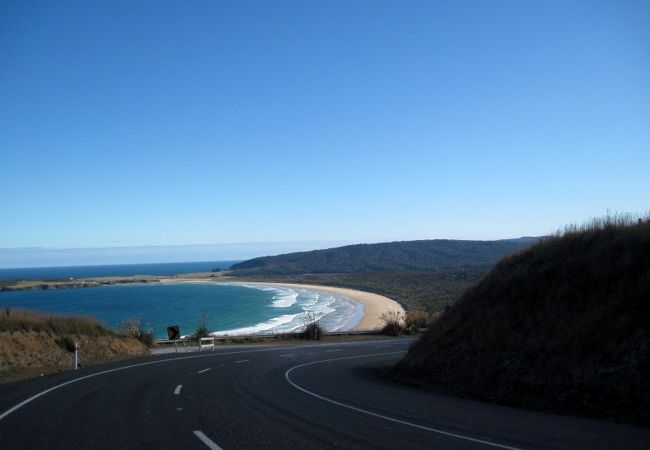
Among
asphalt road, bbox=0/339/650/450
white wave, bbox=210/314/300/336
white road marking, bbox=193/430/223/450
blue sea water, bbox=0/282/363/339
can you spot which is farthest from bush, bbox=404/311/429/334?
white road marking, bbox=193/430/223/450

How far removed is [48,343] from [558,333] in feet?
65.2

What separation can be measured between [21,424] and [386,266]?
191571mm

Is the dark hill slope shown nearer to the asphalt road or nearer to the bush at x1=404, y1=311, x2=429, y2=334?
the asphalt road

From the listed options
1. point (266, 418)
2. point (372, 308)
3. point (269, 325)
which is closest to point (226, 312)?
point (269, 325)

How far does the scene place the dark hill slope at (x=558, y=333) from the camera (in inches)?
416

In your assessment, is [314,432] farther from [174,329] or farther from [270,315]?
[270,315]

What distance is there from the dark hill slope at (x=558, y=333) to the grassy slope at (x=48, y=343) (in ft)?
43.2


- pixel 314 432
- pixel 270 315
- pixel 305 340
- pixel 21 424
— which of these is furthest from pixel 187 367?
pixel 270 315

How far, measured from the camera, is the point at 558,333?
1262cm

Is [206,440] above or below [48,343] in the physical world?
above

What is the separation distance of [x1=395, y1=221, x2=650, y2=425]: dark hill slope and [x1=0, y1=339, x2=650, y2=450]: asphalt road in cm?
95

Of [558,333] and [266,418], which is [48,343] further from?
[558,333]

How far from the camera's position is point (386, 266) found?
199 meters

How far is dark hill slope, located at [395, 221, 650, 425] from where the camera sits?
10562 millimetres
